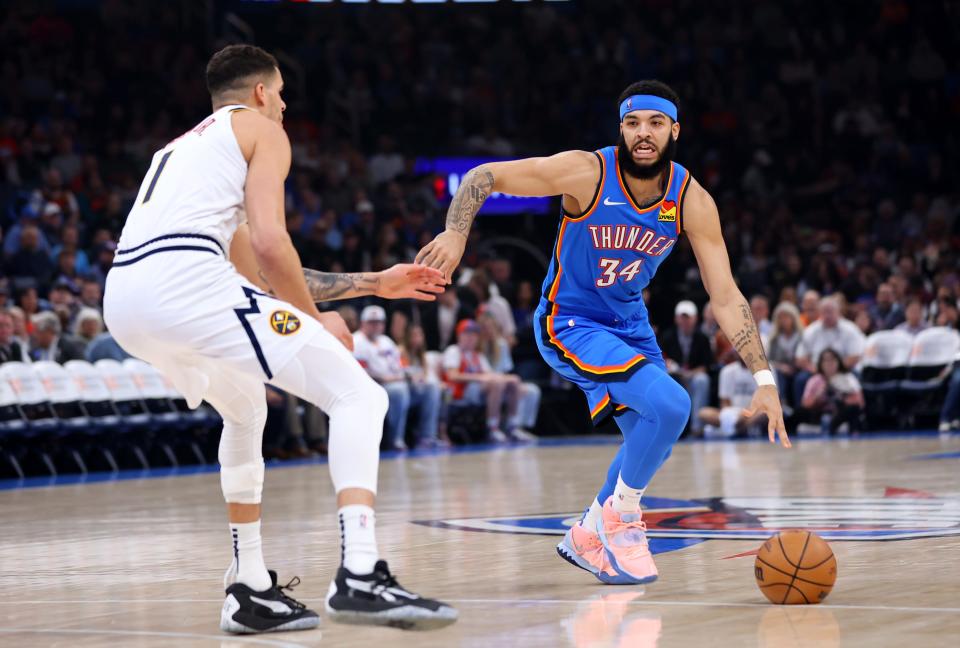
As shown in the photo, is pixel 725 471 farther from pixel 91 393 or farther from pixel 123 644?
pixel 123 644

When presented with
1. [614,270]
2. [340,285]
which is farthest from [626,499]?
[340,285]

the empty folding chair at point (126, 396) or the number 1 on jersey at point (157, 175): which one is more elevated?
the number 1 on jersey at point (157, 175)

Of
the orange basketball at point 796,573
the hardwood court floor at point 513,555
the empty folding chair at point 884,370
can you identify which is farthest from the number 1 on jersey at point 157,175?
the empty folding chair at point 884,370

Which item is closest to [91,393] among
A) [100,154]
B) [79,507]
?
[79,507]

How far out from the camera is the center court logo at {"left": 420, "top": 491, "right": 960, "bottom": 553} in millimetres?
7645

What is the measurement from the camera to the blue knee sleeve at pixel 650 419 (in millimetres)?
6355

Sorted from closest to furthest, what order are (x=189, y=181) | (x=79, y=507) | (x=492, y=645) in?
(x=492, y=645), (x=189, y=181), (x=79, y=507)

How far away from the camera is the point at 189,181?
5.11 m

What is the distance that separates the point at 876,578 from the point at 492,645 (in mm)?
2122

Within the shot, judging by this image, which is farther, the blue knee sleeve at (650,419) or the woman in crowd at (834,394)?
the woman in crowd at (834,394)

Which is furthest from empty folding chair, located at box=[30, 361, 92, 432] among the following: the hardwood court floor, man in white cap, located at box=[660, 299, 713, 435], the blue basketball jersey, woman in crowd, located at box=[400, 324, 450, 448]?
the blue basketball jersey

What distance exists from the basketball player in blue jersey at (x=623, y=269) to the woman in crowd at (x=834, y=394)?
10583mm

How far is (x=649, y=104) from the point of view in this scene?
6668mm

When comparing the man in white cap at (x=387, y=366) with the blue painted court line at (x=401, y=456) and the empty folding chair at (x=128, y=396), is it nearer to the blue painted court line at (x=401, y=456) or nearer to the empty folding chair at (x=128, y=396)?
the blue painted court line at (x=401, y=456)
